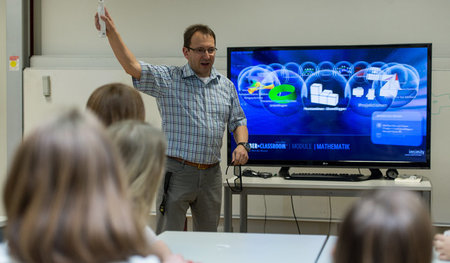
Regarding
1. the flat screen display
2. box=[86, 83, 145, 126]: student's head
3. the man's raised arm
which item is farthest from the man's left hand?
box=[86, 83, 145, 126]: student's head

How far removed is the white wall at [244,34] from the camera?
14.4ft

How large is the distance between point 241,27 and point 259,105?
976 millimetres

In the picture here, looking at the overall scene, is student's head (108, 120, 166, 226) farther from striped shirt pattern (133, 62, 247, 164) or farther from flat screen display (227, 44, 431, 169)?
flat screen display (227, 44, 431, 169)

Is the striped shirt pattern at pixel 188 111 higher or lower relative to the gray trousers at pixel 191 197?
higher

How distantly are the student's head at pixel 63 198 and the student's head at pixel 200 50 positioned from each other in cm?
240

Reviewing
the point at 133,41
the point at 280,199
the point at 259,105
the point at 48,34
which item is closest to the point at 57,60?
the point at 48,34

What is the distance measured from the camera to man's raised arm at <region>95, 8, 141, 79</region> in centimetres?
285

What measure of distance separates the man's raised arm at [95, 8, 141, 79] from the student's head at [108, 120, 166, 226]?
1562 millimetres

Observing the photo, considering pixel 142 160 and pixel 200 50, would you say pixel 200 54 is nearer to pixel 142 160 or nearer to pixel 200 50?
pixel 200 50

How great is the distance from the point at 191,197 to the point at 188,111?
1.69ft

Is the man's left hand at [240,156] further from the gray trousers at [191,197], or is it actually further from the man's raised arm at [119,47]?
the man's raised arm at [119,47]

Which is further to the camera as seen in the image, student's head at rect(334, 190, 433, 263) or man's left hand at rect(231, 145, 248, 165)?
man's left hand at rect(231, 145, 248, 165)


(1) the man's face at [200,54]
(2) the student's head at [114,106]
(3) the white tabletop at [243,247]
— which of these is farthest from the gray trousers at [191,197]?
(2) the student's head at [114,106]

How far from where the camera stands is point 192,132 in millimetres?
3193
